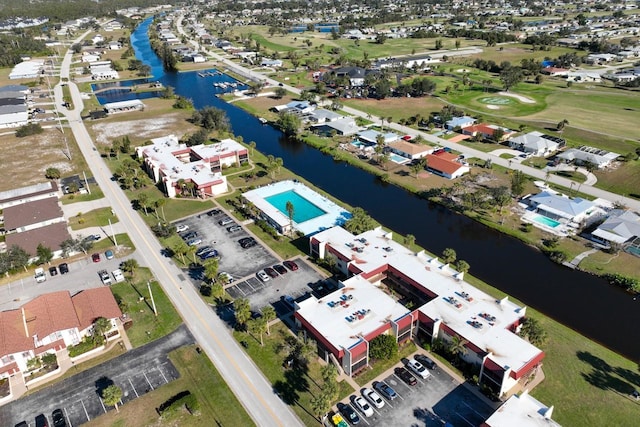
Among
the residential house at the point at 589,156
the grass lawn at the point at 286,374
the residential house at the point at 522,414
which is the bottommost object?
the grass lawn at the point at 286,374

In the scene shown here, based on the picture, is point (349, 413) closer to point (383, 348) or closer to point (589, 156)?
point (383, 348)

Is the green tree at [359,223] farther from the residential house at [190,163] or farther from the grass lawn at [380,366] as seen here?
the residential house at [190,163]

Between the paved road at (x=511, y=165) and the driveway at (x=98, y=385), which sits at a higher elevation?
the paved road at (x=511, y=165)

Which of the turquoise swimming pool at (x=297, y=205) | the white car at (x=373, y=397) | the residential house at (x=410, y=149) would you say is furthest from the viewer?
the residential house at (x=410, y=149)

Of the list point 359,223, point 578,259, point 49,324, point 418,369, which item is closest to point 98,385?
point 49,324

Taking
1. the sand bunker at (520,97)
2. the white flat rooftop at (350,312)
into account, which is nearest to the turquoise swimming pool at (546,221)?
the white flat rooftop at (350,312)

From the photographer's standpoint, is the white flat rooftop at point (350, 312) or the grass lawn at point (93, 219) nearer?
the white flat rooftop at point (350, 312)
